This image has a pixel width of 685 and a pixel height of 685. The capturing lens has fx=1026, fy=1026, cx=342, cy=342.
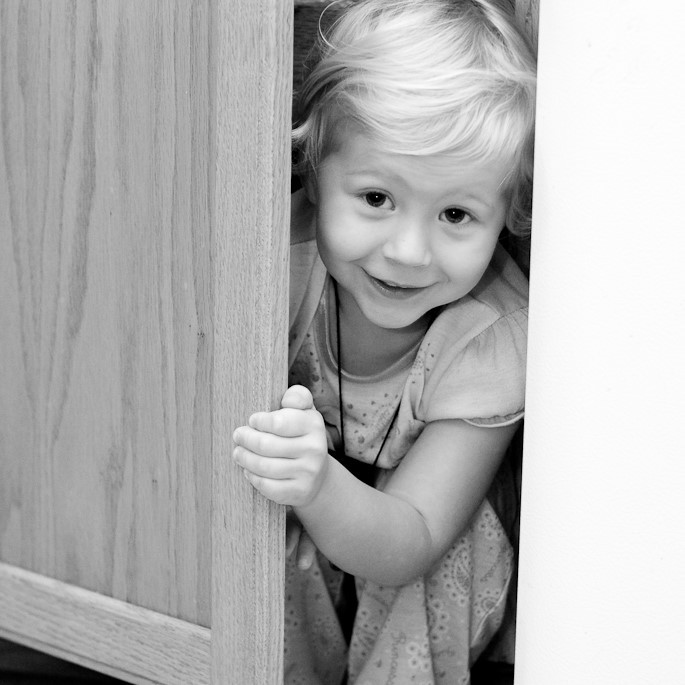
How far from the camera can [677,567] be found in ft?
2.66

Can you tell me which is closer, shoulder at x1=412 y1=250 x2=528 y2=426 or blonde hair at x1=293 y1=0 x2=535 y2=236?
blonde hair at x1=293 y1=0 x2=535 y2=236

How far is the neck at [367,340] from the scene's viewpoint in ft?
3.89

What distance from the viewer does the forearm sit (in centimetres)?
94

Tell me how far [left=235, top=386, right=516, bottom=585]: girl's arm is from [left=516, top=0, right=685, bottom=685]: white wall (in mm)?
184

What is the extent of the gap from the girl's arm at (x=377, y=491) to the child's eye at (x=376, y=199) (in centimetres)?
24

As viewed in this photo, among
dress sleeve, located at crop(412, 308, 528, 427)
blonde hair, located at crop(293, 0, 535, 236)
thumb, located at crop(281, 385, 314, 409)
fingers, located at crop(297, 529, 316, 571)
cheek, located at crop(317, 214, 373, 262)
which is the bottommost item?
fingers, located at crop(297, 529, 316, 571)

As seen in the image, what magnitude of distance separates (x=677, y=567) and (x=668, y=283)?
0.22 metres

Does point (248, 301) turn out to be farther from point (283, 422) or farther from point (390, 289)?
point (390, 289)

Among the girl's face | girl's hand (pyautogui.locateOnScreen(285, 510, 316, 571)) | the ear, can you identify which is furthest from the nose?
girl's hand (pyautogui.locateOnScreen(285, 510, 316, 571))

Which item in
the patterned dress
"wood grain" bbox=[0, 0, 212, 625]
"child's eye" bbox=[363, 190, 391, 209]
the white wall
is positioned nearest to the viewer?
the white wall

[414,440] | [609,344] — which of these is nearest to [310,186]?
[414,440]

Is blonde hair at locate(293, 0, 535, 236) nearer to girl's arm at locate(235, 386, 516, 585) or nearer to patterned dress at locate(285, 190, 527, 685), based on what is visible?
patterned dress at locate(285, 190, 527, 685)

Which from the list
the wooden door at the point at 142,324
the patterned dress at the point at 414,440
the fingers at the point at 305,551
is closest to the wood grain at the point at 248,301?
the wooden door at the point at 142,324

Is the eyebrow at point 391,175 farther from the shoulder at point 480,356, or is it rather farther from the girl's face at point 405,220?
the shoulder at point 480,356
